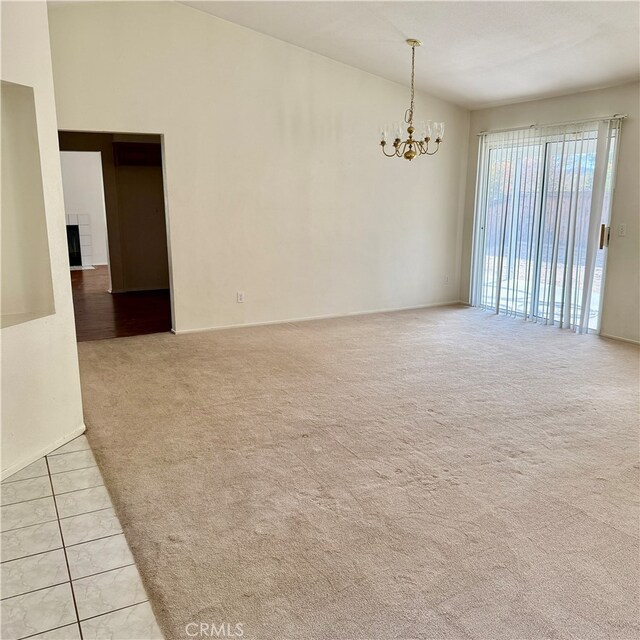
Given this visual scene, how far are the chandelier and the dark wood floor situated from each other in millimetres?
3170

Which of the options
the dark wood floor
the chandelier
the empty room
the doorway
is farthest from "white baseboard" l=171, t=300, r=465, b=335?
the chandelier

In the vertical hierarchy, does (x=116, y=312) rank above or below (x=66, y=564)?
above

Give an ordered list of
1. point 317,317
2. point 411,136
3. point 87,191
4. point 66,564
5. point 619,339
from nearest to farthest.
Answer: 1. point 66,564
2. point 411,136
3. point 619,339
4. point 317,317
5. point 87,191

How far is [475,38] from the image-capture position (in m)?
4.85

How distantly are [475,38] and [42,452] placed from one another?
472 cm

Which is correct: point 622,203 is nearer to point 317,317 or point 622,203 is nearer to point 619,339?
→ point 619,339

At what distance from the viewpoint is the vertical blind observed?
586cm

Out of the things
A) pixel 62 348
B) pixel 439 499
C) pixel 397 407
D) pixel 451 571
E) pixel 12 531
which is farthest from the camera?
pixel 397 407

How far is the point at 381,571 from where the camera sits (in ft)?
7.09

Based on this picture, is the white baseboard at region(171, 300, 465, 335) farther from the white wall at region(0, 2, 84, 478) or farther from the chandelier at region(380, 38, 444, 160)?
the white wall at region(0, 2, 84, 478)

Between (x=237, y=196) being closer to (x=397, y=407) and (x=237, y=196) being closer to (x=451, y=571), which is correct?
(x=397, y=407)

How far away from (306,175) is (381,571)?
503cm

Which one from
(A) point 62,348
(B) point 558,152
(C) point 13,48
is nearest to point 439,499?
(A) point 62,348

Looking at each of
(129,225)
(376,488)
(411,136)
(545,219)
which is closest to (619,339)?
(545,219)
